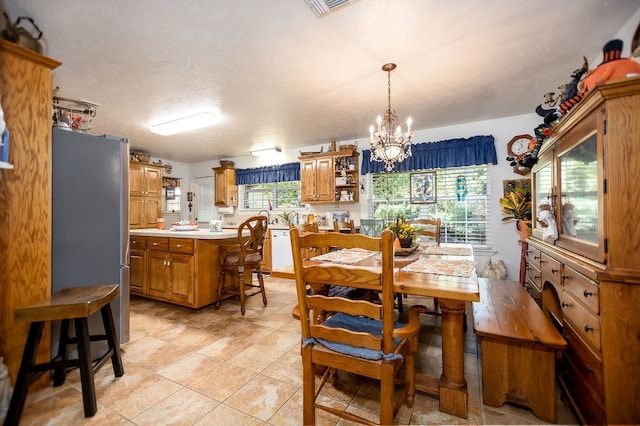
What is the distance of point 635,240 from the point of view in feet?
3.79

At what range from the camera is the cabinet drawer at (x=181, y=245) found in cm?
308

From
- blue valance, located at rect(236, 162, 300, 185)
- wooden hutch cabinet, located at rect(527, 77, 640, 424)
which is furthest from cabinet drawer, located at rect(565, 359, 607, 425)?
blue valance, located at rect(236, 162, 300, 185)

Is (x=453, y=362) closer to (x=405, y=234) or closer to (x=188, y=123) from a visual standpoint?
(x=405, y=234)

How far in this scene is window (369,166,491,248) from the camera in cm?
412

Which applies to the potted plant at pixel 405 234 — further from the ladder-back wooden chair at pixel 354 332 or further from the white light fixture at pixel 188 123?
the white light fixture at pixel 188 123

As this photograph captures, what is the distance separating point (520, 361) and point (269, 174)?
17.1ft

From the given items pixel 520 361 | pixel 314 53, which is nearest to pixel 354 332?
pixel 520 361

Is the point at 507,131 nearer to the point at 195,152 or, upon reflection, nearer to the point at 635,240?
the point at 635,240

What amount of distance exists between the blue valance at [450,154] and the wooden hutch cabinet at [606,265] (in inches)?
99.5

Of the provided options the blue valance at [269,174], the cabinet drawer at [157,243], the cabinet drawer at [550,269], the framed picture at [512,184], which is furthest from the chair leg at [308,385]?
the blue valance at [269,174]

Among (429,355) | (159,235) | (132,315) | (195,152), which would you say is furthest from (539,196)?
(195,152)

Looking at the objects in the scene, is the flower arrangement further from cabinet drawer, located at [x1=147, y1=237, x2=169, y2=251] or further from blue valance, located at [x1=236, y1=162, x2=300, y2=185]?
blue valance, located at [x1=236, y1=162, x2=300, y2=185]

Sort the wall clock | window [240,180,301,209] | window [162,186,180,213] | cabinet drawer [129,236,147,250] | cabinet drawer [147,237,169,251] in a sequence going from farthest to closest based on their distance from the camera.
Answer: window [162,186,180,213]
window [240,180,301,209]
the wall clock
cabinet drawer [129,236,147,250]
cabinet drawer [147,237,169,251]

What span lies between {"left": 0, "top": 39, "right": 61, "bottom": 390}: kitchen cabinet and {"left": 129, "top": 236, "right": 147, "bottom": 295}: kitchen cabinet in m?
1.75
